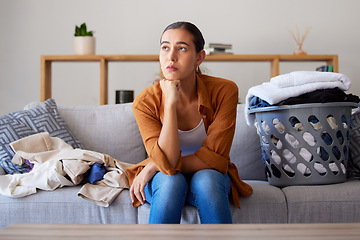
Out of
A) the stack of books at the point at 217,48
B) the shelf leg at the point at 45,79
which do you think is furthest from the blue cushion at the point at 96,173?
the stack of books at the point at 217,48

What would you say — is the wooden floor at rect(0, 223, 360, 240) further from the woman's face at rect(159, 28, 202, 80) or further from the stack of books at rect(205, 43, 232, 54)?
the stack of books at rect(205, 43, 232, 54)

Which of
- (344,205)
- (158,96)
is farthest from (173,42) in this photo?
(344,205)

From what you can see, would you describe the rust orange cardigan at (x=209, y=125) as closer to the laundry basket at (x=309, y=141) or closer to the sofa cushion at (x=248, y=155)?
the laundry basket at (x=309, y=141)

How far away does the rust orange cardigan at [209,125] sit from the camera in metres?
1.49

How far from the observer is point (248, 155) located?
208cm

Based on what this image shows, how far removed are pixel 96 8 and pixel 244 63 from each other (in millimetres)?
1417

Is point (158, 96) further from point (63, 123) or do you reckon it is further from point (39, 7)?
point (39, 7)

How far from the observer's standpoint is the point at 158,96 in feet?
5.42

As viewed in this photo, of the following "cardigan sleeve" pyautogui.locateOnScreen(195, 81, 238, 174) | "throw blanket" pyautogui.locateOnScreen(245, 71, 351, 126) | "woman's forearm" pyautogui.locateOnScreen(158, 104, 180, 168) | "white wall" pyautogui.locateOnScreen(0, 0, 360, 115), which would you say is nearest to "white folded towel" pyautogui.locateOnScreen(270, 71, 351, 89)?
"throw blanket" pyautogui.locateOnScreen(245, 71, 351, 126)

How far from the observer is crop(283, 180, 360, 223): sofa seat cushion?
5.16 feet

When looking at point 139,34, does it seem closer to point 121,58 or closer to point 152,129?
point 121,58

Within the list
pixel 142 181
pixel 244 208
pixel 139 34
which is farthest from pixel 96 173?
pixel 139 34

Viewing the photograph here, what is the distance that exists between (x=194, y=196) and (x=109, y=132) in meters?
0.86

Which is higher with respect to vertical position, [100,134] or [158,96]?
[158,96]
